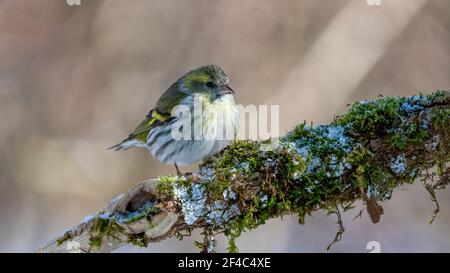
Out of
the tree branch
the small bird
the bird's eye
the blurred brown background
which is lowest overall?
the tree branch

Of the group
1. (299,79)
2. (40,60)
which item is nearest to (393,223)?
(299,79)

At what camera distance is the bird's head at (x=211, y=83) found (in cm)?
473

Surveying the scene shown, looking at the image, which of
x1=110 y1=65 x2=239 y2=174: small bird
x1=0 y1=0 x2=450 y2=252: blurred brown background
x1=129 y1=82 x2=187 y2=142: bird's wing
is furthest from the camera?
x1=0 y1=0 x2=450 y2=252: blurred brown background

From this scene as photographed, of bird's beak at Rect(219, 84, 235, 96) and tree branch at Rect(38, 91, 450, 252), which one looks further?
bird's beak at Rect(219, 84, 235, 96)

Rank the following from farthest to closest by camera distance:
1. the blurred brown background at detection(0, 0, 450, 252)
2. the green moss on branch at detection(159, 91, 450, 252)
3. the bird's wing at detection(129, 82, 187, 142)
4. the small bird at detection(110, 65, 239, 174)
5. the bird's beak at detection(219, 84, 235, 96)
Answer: the blurred brown background at detection(0, 0, 450, 252) < the bird's wing at detection(129, 82, 187, 142) < the bird's beak at detection(219, 84, 235, 96) < the small bird at detection(110, 65, 239, 174) < the green moss on branch at detection(159, 91, 450, 252)

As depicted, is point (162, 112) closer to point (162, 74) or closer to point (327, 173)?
point (327, 173)

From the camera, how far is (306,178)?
3.10 m

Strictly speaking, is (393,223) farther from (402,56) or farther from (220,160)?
(220,160)

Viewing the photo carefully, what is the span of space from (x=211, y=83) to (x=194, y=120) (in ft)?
1.16

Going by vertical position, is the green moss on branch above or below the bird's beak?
below

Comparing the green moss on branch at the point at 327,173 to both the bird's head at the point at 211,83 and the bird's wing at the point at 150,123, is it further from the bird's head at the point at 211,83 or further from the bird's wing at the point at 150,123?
the bird's wing at the point at 150,123

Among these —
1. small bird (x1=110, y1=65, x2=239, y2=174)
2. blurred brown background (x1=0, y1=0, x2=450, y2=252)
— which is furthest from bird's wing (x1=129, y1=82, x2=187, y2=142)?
blurred brown background (x1=0, y1=0, x2=450, y2=252)

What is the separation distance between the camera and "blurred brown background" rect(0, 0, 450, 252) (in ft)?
24.3

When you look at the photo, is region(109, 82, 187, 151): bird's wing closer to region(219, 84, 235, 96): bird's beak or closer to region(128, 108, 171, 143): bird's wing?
region(128, 108, 171, 143): bird's wing
